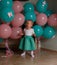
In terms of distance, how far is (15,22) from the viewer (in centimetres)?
327

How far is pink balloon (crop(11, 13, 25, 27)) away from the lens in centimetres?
326

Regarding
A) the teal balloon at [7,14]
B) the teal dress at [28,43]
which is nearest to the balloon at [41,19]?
the teal dress at [28,43]

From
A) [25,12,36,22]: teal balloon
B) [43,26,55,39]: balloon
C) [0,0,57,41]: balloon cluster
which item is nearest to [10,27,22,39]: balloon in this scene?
[0,0,57,41]: balloon cluster

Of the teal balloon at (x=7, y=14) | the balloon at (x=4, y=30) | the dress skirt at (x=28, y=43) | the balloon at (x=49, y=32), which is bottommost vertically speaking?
the dress skirt at (x=28, y=43)

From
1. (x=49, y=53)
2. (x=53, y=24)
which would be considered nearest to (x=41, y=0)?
(x=53, y=24)

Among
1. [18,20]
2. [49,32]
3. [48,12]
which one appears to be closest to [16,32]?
[18,20]

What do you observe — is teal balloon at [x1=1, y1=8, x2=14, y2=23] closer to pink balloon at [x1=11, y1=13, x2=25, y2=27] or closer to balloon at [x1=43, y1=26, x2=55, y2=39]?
pink balloon at [x1=11, y1=13, x2=25, y2=27]

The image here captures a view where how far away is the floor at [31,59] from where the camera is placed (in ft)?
10.1

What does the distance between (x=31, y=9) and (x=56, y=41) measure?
2.70 ft

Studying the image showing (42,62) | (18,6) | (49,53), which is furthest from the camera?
(49,53)

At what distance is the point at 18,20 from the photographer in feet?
10.7

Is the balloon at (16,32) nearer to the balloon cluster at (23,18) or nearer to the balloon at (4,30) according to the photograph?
the balloon cluster at (23,18)

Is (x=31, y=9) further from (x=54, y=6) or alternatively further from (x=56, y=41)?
(x=56, y=41)

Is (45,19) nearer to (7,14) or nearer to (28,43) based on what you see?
(28,43)
